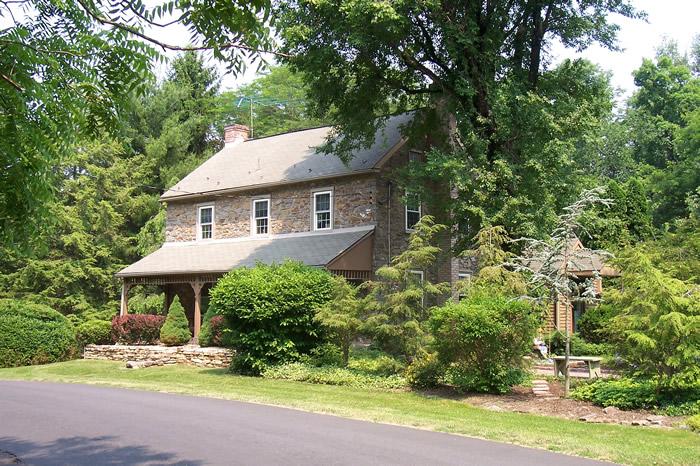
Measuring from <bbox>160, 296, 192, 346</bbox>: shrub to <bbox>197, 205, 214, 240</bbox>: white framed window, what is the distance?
479 cm

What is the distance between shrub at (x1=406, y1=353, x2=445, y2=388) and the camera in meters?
16.5

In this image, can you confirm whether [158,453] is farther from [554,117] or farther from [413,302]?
[554,117]

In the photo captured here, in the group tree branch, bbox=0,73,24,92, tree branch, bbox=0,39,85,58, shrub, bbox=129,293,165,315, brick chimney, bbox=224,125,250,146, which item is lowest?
shrub, bbox=129,293,165,315

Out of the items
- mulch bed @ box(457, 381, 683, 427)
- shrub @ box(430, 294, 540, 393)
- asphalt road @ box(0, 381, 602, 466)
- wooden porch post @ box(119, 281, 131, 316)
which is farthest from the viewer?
wooden porch post @ box(119, 281, 131, 316)

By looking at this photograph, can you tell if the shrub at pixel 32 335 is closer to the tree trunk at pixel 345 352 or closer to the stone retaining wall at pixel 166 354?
the stone retaining wall at pixel 166 354

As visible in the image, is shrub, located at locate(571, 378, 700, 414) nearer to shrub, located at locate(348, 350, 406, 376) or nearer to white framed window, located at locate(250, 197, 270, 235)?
shrub, located at locate(348, 350, 406, 376)

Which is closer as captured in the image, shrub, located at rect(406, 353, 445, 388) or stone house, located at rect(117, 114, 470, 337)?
shrub, located at rect(406, 353, 445, 388)

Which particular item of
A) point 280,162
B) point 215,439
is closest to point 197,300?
point 280,162

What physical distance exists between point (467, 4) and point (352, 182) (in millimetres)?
7681

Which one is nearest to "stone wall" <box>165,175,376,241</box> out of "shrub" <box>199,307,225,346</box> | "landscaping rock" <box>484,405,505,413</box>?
"shrub" <box>199,307,225,346</box>

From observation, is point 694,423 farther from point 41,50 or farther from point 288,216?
point 288,216

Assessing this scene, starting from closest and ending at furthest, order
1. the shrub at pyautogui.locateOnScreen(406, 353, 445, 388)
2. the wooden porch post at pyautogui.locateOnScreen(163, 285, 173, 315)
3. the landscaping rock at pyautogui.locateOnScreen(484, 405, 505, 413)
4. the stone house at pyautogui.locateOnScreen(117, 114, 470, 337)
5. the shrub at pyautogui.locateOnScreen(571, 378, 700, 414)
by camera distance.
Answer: the shrub at pyautogui.locateOnScreen(571, 378, 700, 414) < the landscaping rock at pyautogui.locateOnScreen(484, 405, 505, 413) < the shrub at pyautogui.locateOnScreen(406, 353, 445, 388) < the stone house at pyautogui.locateOnScreen(117, 114, 470, 337) < the wooden porch post at pyautogui.locateOnScreen(163, 285, 173, 315)

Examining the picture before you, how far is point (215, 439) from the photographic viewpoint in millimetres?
10023

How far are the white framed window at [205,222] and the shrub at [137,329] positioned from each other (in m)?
4.73
